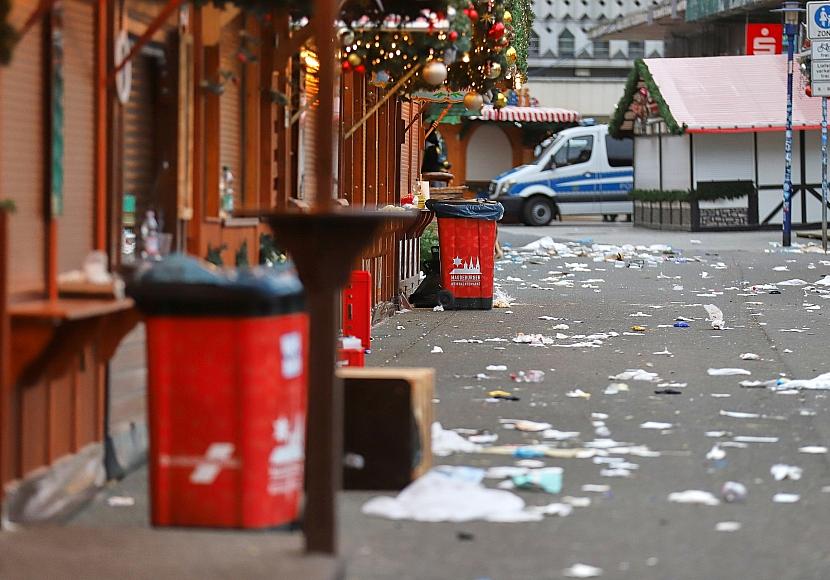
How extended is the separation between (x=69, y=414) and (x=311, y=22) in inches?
146

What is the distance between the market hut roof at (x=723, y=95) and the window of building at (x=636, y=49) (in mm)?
32058

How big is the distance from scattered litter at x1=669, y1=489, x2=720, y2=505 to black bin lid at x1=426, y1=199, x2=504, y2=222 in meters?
9.34

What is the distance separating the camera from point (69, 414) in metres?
6.39

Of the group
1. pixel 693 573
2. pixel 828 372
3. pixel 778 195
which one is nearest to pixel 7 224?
pixel 693 573

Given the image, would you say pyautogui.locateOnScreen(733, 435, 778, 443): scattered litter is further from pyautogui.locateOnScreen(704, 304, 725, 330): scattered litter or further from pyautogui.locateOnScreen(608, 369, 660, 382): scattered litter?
pyautogui.locateOnScreen(704, 304, 725, 330): scattered litter

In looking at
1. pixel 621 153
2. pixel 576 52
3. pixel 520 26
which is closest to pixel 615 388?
pixel 520 26

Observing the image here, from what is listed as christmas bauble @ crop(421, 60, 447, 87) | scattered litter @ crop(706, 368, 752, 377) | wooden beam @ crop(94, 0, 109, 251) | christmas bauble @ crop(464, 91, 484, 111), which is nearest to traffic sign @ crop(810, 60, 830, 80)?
christmas bauble @ crop(464, 91, 484, 111)

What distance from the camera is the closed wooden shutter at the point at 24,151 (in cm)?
573

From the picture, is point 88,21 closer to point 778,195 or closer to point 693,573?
point 693,573

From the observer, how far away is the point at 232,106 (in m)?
9.09

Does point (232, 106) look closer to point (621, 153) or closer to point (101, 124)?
point (101, 124)

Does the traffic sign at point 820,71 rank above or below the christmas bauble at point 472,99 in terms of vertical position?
above

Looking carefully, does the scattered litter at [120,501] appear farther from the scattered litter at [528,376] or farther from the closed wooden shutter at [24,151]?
the scattered litter at [528,376]

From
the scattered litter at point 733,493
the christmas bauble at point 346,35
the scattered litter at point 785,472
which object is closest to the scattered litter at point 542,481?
the scattered litter at point 733,493
